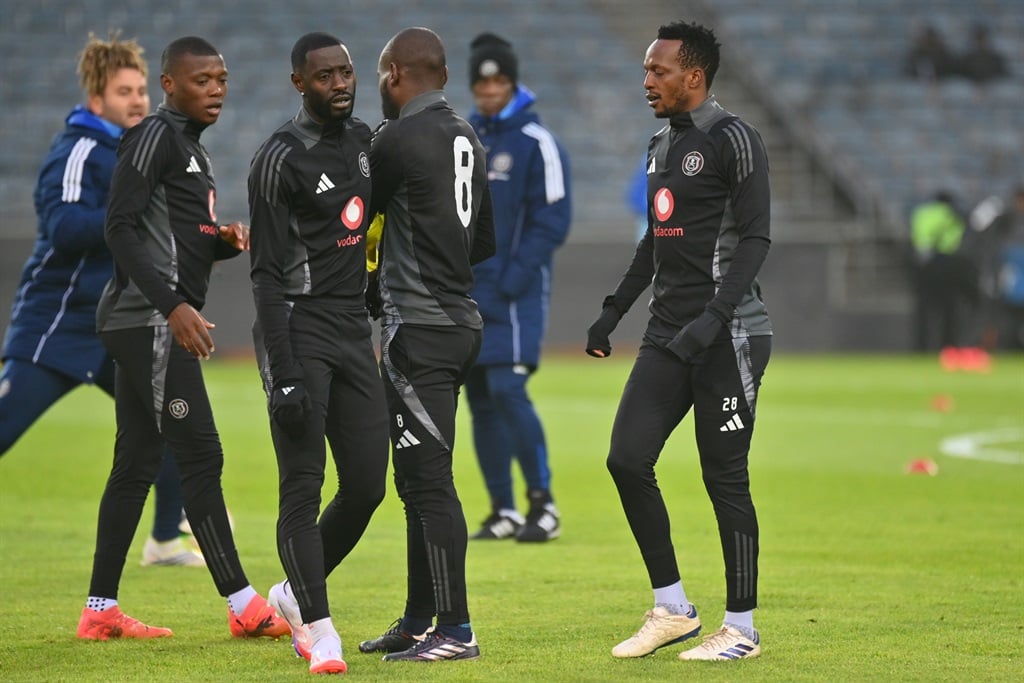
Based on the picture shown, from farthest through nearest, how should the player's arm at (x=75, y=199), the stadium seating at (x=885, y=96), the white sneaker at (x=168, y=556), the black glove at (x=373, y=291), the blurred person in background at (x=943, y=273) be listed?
the stadium seating at (x=885, y=96), the blurred person in background at (x=943, y=273), the white sneaker at (x=168, y=556), the player's arm at (x=75, y=199), the black glove at (x=373, y=291)

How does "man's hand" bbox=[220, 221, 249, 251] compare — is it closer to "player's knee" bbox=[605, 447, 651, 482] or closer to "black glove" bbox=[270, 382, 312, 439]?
"black glove" bbox=[270, 382, 312, 439]

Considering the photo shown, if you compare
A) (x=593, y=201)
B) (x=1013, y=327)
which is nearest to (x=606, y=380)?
(x=593, y=201)

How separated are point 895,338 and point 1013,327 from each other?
180 centimetres

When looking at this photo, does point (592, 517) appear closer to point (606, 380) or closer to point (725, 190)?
point (725, 190)

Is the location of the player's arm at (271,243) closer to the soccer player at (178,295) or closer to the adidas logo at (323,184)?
the adidas logo at (323,184)

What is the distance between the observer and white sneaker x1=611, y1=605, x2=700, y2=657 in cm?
553

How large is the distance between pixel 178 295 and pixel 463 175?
1.01 metres

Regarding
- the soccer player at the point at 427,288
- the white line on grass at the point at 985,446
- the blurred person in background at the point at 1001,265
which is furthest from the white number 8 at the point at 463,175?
the blurred person in background at the point at 1001,265

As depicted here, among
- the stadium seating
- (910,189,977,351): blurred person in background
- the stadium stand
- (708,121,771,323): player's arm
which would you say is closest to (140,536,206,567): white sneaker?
(708,121,771,323): player's arm

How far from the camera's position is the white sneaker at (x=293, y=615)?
17.8 feet

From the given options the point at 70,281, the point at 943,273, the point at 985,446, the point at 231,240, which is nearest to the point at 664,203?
the point at 231,240

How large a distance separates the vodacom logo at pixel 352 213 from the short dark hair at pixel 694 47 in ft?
3.90

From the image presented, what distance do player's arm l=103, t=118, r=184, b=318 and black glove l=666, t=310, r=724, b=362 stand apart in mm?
1613

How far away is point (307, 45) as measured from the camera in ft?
17.4
